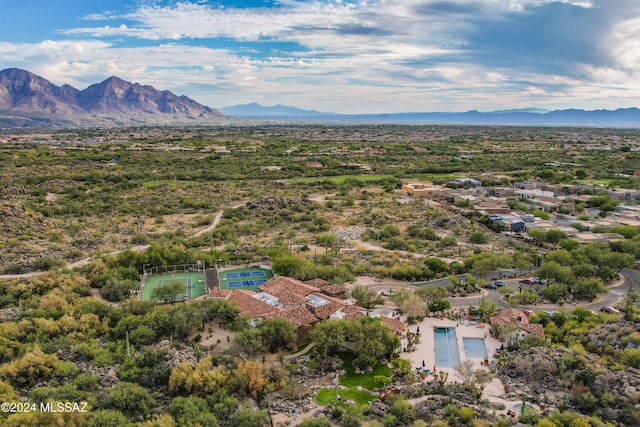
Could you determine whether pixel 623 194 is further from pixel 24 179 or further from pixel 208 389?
→ pixel 24 179

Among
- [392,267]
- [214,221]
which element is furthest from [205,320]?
[214,221]

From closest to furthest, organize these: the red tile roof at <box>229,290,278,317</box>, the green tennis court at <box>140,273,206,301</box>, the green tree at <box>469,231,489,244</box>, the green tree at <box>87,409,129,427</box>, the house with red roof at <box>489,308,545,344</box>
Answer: the green tree at <box>87,409,129,427</box>
the house with red roof at <box>489,308,545,344</box>
the red tile roof at <box>229,290,278,317</box>
the green tennis court at <box>140,273,206,301</box>
the green tree at <box>469,231,489,244</box>

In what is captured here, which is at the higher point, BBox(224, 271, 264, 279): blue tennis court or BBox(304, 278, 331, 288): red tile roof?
BBox(304, 278, 331, 288): red tile roof

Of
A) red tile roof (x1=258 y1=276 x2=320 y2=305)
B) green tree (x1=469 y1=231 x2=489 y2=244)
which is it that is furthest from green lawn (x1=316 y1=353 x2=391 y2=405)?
green tree (x1=469 y1=231 x2=489 y2=244)

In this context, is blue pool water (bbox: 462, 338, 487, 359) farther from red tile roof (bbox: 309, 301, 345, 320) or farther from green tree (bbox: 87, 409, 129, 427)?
green tree (bbox: 87, 409, 129, 427)

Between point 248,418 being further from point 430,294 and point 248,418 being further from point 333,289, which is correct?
point 430,294

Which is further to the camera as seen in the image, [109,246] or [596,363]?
[109,246]

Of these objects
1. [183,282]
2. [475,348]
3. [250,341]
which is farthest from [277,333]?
[183,282]
